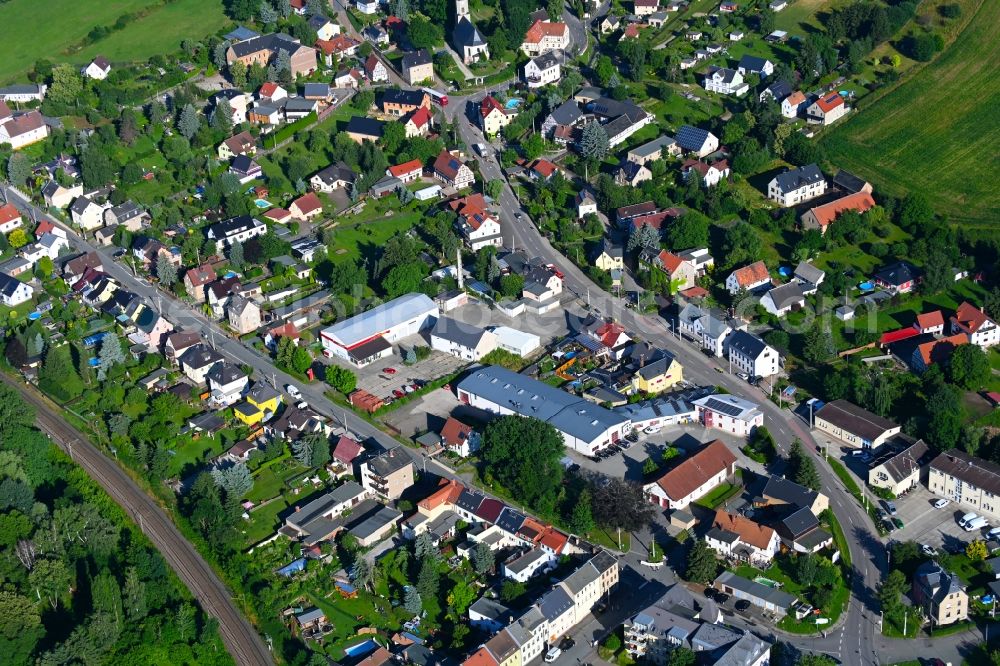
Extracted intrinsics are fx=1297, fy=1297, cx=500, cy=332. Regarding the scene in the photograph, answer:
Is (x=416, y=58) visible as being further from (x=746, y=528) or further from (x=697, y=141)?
(x=746, y=528)

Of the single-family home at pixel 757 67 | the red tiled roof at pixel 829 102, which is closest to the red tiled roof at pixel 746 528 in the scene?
the red tiled roof at pixel 829 102

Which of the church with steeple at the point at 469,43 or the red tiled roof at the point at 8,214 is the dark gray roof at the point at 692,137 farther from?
the red tiled roof at the point at 8,214

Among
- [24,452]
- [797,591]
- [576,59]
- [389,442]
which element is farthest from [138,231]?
[797,591]

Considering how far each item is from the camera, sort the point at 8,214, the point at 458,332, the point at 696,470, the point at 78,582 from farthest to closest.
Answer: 1. the point at 8,214
2. the point at 458,332
3. the point at 696,470
4. the point at 78,582

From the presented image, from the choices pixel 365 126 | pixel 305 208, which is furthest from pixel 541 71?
pixel 305 208

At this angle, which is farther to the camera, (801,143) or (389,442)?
(801,143)

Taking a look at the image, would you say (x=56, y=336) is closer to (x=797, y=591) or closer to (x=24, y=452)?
(x=24, y=452)

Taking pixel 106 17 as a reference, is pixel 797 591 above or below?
below

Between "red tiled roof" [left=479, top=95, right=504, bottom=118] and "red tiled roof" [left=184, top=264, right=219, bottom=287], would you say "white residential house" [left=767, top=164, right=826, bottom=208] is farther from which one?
"red tiled roof" [left=184, top=264, right=219, bottom=287]
